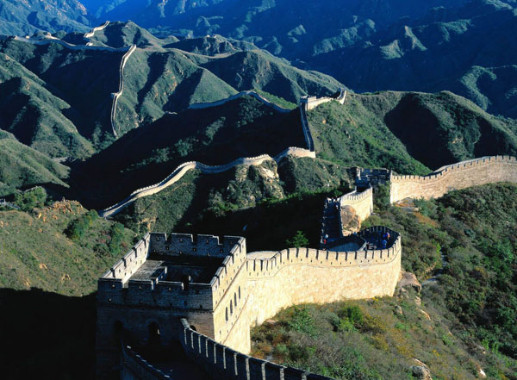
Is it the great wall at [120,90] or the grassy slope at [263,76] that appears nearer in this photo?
the great wall at [120,90]

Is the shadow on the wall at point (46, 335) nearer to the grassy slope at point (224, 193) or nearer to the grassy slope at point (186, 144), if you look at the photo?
the grassy slope at point (224, 193)

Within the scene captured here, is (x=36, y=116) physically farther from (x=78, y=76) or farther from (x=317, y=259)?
(x=317, y=259)

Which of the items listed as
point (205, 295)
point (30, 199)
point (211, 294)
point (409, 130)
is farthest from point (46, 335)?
point (409, 130)

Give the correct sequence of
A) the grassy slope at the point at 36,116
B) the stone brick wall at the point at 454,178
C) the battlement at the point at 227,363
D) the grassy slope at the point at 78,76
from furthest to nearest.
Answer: the grassy slope at the point at 78,76
the grassy slope at the point at 36,116
the stone brick wall at the point at 454,178
the battlement at the point at 227,363

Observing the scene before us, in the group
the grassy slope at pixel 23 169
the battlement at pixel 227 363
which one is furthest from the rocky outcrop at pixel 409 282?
the grassy slope at pixel 23 169

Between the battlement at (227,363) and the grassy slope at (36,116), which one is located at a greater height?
the battlement at (227,363)
